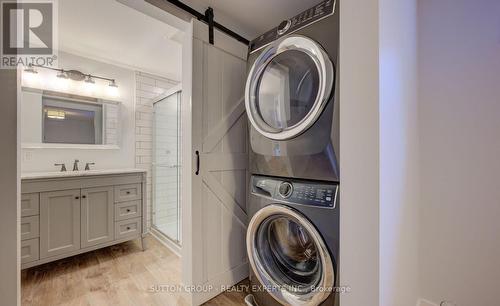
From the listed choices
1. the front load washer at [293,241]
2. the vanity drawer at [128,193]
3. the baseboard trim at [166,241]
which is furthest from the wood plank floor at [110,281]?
the vanity drawer at [128,193]

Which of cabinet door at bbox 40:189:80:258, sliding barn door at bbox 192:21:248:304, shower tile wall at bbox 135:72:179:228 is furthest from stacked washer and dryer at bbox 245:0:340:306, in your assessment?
shower tile wall at bbox 135:72:179:228

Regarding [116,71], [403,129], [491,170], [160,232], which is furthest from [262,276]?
[116,71]

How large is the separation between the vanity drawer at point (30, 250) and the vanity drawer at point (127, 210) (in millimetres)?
590

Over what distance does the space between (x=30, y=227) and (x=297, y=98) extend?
7.71 ft

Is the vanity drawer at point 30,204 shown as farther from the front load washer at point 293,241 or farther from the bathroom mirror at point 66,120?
A: the front load washer at point 293,241

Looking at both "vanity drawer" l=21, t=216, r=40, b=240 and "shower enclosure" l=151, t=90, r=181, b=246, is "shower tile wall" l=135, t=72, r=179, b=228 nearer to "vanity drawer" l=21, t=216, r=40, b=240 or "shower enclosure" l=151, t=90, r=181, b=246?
"shower enclosure" l=151, t=90, r=181, b=246

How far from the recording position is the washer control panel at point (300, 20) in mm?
988

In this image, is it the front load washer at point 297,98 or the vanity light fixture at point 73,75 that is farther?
the vanity light fixture at point 73,75

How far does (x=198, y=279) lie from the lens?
55.6 inches

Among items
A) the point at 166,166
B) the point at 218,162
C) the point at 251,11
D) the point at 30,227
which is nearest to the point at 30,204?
the point at 30,227

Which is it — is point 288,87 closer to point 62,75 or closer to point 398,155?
point 398,155

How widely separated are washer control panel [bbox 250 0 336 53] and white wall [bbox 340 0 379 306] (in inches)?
6.5

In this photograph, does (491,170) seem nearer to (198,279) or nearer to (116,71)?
(198,279)

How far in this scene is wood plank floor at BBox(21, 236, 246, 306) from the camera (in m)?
1.47
